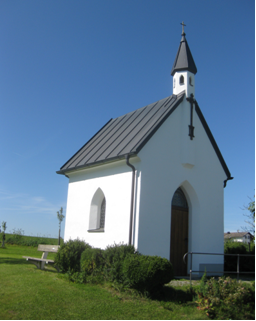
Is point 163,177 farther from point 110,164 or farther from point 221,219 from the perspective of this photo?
point 221,219

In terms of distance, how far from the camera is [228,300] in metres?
7.87

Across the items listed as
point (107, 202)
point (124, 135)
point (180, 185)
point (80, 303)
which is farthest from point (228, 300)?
point (124, 135)

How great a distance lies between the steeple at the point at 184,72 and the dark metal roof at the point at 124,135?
0.52 metres

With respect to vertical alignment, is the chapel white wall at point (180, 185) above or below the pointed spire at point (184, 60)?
below

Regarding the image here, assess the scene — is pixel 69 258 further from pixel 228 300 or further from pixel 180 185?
pixel 228 300

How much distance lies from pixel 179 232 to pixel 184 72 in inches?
313

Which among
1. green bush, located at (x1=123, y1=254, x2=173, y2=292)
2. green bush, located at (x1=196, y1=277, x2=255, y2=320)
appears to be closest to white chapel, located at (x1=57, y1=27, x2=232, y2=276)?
green bush, located at (x1=123, y1=254, x2=173, y2=292)

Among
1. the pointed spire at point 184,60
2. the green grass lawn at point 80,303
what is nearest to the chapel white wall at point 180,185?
the pointed spire at point 184,60

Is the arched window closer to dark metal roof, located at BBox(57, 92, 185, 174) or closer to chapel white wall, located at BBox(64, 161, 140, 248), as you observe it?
chapel white wall, located at BBox(64, 161, 140, 248)

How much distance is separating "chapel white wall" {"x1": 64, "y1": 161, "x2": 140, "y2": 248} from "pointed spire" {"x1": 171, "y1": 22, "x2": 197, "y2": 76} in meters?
6.14

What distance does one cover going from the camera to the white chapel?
12391 millimetres

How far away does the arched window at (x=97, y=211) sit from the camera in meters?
14.9

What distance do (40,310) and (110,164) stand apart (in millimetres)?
7440

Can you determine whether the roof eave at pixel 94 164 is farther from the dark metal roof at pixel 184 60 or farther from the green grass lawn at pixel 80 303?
the dark metal roof at pixel 184 60
